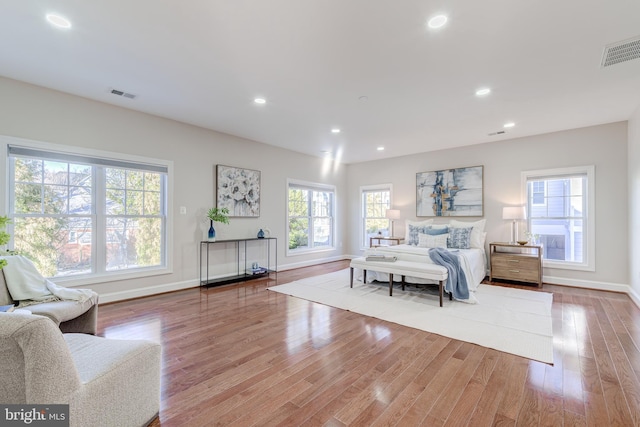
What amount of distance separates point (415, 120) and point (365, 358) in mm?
3599

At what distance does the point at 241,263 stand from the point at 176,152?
2.34 metres

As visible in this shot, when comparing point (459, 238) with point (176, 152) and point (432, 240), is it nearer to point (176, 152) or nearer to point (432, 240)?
point (432, 240)

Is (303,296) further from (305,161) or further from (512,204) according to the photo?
(512,204)

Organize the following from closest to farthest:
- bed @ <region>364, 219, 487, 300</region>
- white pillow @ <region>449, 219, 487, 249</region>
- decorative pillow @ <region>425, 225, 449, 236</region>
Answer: bed @ <region>364, 219, 487, 300</region> → white pillow @ <region>449, 219, 487, 249</region> → decorative pillow @ <region>425, 225, 449, 236</region>

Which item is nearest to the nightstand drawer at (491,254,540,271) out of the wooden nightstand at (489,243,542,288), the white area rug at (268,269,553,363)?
the wooden nightstand at (489,243,542,288)

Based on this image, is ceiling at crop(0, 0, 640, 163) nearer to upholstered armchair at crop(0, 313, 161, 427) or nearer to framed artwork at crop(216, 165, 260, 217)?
framed artwork at crop(216, 165, 260, 217)

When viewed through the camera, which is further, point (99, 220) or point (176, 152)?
point (176, 152)

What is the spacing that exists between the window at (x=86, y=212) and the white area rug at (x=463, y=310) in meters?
2.19

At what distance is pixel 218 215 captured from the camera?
5.03 metres

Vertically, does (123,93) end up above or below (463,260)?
above

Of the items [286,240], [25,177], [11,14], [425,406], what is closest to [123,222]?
[25,177]

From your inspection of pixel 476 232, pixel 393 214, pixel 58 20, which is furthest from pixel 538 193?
pixel 58 20

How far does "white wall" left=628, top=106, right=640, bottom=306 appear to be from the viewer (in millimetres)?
3947

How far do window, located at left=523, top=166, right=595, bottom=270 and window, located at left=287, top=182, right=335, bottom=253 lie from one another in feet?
14.4
